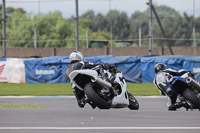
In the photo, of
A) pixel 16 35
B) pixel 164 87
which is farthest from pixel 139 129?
pixel 16 35

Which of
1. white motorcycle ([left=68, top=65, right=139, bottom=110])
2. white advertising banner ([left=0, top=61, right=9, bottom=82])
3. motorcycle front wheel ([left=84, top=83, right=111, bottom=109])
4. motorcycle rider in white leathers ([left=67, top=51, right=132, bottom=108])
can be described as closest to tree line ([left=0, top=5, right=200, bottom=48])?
white advertising banner ([left=0, top=61, right=9, bottom=82])

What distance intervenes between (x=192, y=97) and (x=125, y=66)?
16431mm

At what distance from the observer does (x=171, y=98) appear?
39.2ft

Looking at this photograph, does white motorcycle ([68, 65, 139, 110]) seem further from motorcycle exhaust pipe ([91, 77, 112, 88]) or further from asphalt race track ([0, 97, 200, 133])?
asphalt race track ([0, 97, 200, 133])

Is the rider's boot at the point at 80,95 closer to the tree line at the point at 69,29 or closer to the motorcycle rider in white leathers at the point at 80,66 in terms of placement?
the motorcycle rider in white leathers at the point at 80,66

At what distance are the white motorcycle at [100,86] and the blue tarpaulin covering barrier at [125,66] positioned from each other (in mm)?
14078

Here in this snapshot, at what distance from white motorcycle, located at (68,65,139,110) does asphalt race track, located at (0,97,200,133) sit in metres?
0.29

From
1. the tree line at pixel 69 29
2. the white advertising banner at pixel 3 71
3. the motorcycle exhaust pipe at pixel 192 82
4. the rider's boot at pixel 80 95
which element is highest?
the tree line at pixel 69 29

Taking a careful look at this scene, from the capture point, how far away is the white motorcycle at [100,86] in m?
10.8

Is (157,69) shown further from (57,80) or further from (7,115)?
(57,80)

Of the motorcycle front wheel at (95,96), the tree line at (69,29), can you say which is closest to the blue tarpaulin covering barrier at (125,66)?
the tree line at (69,29)

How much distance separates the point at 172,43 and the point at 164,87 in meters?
21.1

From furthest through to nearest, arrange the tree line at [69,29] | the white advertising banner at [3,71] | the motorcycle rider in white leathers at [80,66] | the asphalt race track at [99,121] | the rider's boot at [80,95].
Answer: the tree line at [69,29]
the white advertising banner at [3,71]
the rider's boot at [80,95]
the motorcycle rider in white leathers at [80,66]
the asphalt race track at [99,121]

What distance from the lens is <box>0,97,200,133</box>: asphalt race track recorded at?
8.67 metres
